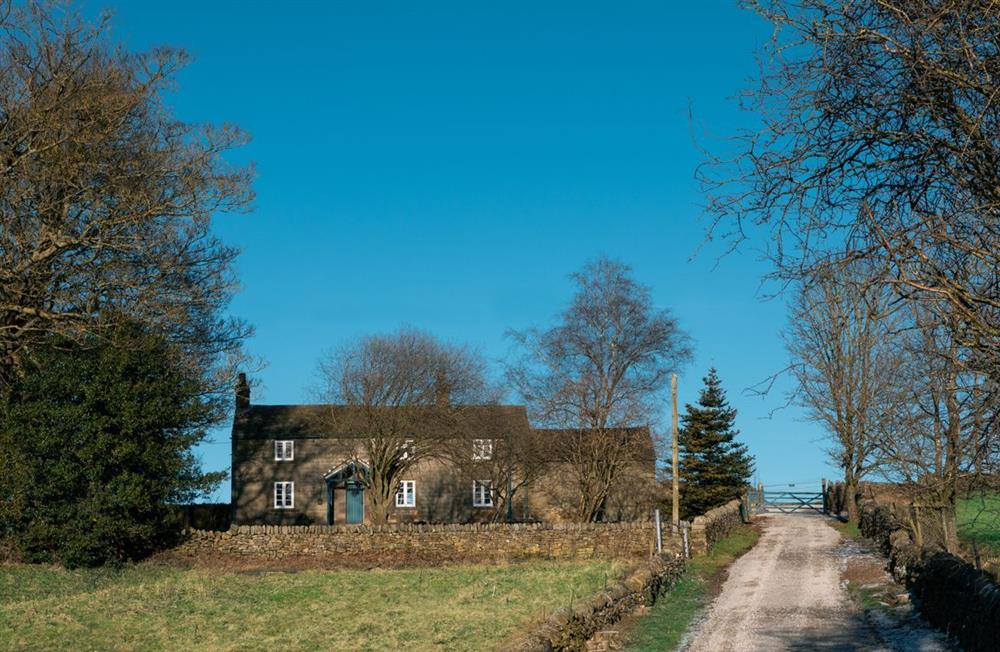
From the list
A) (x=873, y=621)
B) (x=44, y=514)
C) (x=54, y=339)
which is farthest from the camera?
(x=44, y=514)

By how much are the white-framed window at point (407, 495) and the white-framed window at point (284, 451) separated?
6187mm

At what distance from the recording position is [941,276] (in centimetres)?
635

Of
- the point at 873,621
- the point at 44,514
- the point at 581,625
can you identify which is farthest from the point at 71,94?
→ the point at 873,621

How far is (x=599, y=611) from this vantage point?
1698 centimetres

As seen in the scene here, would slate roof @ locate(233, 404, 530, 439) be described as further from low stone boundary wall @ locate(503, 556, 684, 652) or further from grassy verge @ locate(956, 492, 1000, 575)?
low stone boundary wall @ locate(503, 556, 684, 652)

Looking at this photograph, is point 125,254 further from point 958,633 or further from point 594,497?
point 594,497

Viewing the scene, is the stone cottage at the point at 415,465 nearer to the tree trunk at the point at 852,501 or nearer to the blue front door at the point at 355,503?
the blue front door at the point at 355,503

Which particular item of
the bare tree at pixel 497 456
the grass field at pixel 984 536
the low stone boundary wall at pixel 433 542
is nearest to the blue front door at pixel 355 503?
→ the bare tree at pixel 497 456

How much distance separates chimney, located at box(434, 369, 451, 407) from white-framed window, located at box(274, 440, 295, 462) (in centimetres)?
1094

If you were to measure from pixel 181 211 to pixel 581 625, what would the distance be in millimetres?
15734

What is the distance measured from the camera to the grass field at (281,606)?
53.4ft

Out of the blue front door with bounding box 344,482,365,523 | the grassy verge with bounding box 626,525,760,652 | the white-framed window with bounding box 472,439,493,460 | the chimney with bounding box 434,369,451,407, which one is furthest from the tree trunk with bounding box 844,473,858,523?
the blue front door with bounding box 344,482,365,523

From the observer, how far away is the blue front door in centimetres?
5512

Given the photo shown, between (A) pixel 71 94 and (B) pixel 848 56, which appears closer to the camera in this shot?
(B) pixel 848 56
